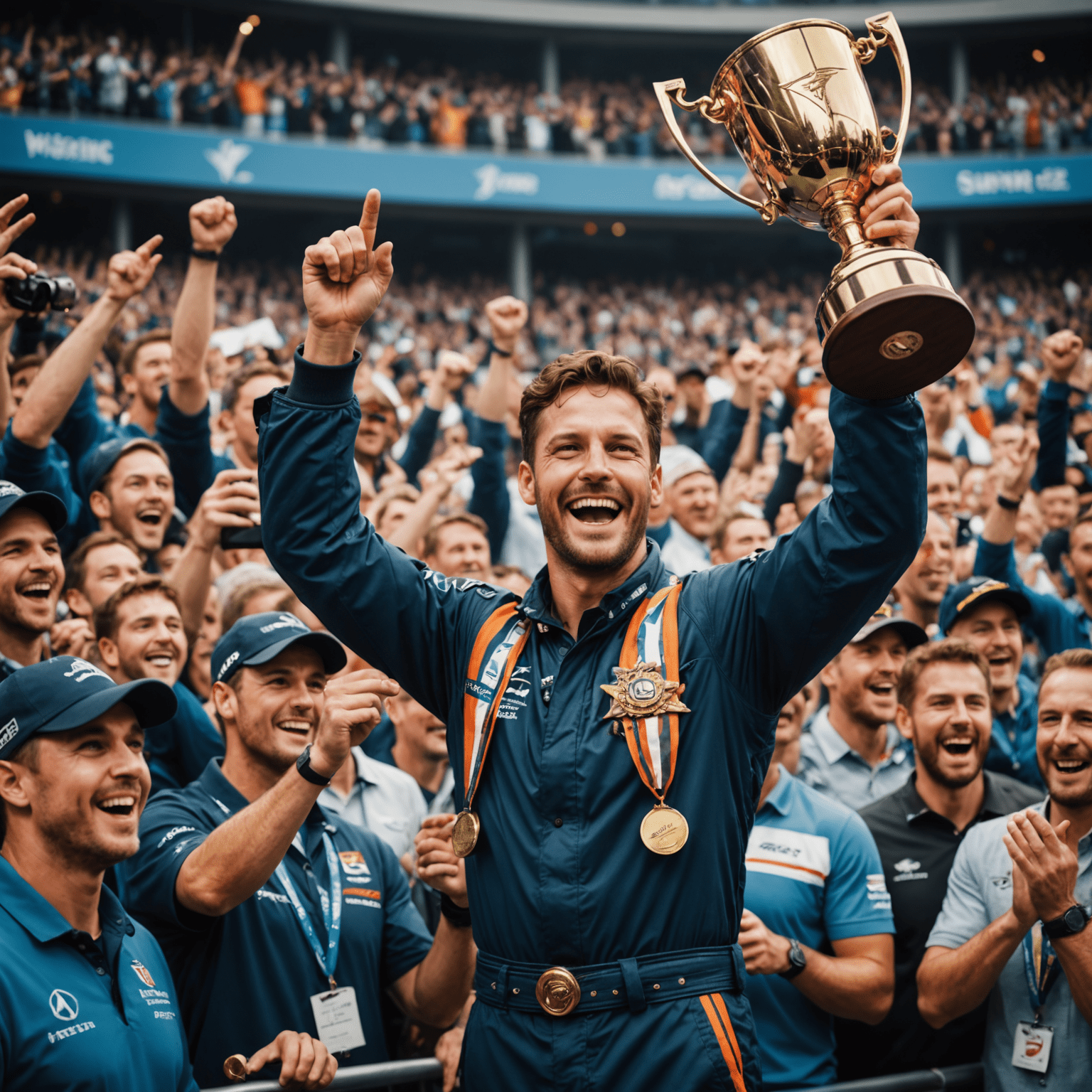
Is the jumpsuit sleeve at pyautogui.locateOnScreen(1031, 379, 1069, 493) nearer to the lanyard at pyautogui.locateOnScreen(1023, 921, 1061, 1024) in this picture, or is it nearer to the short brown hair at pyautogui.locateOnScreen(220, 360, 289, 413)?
the lanyard at pyautogui.locateOnScreen(1023, 921, 1061, 1024)

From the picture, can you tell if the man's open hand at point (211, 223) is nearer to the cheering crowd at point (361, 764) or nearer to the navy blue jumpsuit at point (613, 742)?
the cheering crowd at point (361, 764)

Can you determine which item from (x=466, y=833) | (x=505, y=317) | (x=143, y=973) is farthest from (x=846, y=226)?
(x=505, y=317)

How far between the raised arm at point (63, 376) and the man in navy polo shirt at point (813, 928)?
8.55 feet

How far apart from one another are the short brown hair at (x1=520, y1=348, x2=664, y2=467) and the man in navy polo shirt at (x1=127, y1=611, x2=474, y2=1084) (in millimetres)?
644

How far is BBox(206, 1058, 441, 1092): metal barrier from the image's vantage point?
2.76 metres

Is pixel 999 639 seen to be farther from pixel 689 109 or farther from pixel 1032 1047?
pixel 689 109

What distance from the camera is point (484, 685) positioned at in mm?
2244

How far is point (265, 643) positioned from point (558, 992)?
62.2 inches

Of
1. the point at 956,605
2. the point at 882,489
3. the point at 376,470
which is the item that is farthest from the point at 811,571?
the point at 376,470

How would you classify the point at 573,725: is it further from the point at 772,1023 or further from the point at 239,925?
the point at 772,1023

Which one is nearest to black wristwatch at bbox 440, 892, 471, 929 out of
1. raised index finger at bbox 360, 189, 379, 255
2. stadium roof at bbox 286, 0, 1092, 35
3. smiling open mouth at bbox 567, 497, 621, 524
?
smiling open mouth at bbox 567, 497, 621, 524

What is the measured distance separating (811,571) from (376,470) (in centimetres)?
495

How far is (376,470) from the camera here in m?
6.71

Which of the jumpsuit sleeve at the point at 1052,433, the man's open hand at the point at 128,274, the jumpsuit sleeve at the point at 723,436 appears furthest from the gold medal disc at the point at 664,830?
the jumpsuit sleeve at the point at 723,436
